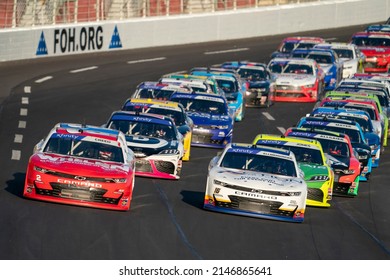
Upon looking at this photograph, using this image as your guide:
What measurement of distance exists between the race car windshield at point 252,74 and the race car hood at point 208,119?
30.7 ft

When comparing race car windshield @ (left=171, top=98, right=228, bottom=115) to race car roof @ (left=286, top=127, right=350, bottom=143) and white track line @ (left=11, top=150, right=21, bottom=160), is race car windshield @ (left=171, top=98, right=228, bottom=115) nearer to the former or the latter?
race car roof @ (left=286, top=127, right=350, bottom=143)

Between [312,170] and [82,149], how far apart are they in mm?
4749

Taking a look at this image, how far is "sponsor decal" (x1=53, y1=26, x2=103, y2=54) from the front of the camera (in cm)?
4644

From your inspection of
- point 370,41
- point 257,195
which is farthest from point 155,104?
point 370,41

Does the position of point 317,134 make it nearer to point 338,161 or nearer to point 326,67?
point 338,161

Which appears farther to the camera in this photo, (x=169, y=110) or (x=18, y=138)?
(x=18, y=138)

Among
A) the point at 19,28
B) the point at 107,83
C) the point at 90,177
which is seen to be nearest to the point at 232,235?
the point at 90,177

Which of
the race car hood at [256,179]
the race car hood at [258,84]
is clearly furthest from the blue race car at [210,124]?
the race car hood at [256,179]

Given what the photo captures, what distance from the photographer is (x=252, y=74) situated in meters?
39.9

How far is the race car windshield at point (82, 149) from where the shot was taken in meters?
21.4

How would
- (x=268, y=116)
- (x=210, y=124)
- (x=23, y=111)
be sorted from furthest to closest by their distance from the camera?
(x=268, y=116), (x=23, y=111), (x=210, y=124)

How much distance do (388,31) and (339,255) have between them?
3901cm

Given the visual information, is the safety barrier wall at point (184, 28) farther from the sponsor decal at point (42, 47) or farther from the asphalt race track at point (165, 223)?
the asphalt race track at point (165, 223)

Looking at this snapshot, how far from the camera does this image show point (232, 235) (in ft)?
63.8
